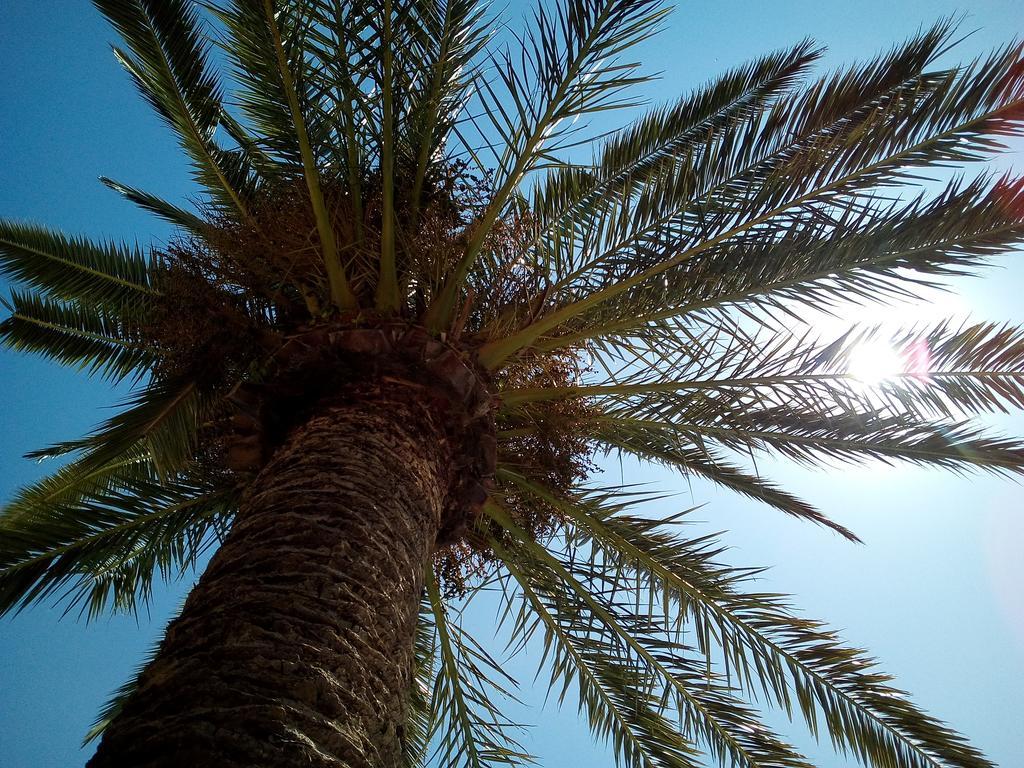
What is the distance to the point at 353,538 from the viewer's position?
8.84 feet

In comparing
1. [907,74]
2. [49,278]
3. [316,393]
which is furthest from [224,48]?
[907,74]

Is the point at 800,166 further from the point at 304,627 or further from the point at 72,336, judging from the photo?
the point at 72,336

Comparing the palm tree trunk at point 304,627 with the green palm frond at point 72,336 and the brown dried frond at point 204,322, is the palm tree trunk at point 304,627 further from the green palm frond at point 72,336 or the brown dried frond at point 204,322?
the green palm frond at point 72,336

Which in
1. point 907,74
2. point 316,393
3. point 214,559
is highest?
point 907,74

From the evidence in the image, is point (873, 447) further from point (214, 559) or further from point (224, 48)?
point (224, 48)

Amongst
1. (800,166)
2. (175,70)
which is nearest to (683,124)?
(800,166)

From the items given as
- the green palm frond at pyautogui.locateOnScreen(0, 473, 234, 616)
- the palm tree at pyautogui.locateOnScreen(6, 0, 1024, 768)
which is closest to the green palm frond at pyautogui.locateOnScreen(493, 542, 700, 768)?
the palm tree at pyautogui.locateOnScreen(6, 0, 1024, 768)

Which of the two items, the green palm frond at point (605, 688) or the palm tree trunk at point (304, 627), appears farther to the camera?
the green palm frond at point (605, 688)

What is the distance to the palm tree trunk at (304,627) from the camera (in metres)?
1.79

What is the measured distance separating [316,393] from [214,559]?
141 centimetres

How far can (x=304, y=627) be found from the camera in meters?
2.21

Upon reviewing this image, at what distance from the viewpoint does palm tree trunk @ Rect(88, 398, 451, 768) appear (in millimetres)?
1785

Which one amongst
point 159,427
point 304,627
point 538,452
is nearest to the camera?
point 304,627

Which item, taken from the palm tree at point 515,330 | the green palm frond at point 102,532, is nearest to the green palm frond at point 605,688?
the palm tree at point 515,330
